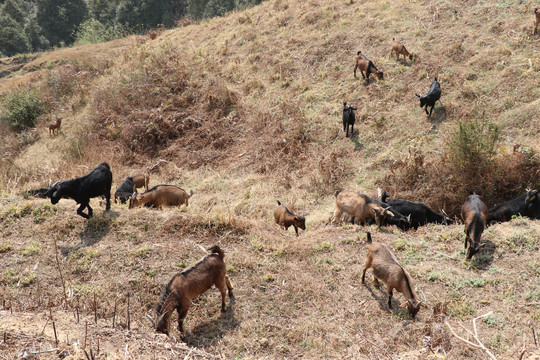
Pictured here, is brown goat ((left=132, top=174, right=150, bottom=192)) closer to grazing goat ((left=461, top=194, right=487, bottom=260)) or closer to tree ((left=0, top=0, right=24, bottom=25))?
grazing goat ((left=461, top=194, right=487, bottom=260))

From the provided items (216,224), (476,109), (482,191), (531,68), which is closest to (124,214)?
(216,224)

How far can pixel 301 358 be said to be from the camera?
5609 millimetres

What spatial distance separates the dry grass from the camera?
20.5ft

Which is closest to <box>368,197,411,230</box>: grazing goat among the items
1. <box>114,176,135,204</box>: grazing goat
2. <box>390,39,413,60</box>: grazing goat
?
<box>114,176,135,204</box>: grazing goat

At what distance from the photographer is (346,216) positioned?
10031 mm

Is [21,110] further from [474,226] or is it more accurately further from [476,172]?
[474,226]

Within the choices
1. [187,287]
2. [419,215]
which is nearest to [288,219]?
[419,215]

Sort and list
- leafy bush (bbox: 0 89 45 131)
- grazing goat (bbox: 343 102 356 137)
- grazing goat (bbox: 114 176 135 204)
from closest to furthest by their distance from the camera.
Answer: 1. grazing goat (bbox: 114 176 135 204)
2. grazing goat (bbox: 343 102 356 137)
3. leafy bush (bbox: 0 89 45 131)

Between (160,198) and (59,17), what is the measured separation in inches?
1988

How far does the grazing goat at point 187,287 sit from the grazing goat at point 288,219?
3.83m

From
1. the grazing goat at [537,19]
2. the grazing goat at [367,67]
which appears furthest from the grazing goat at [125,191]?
the grazing goat at [537,19]

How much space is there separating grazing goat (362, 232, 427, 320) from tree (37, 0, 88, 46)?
2093 inches

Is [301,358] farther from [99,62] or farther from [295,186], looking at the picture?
[99,62]

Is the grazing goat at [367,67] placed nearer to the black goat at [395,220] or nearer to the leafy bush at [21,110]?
the black goat at [395,220]
